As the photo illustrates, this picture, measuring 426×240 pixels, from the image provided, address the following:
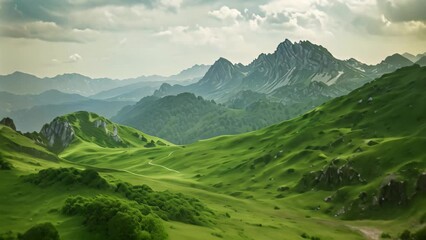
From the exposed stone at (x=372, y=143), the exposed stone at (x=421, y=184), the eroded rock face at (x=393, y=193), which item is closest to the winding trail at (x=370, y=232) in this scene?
the eroded rock face at (x=393, y=193)

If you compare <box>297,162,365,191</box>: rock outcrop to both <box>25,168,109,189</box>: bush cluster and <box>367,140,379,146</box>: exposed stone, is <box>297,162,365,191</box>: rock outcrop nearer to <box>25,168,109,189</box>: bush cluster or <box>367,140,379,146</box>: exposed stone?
<box>367,140,379,146</box>: exposed stone

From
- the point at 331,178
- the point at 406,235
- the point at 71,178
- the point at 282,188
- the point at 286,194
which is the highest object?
the point at 71,178

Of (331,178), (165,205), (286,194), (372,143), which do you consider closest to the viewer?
(165,205)

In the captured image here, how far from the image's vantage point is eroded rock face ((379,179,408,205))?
118 metres

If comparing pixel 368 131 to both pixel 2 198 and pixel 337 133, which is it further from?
pixel 2 198

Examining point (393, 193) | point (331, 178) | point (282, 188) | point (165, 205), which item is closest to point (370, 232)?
point (393, 193)

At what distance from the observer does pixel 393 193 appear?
120688mm

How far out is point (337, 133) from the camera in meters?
199

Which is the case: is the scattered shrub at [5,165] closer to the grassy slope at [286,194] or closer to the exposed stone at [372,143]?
the grassy slope at [286,194]

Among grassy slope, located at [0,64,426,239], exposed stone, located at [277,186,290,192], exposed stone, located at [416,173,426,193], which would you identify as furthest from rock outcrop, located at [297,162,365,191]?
exposed stone, located at [416,173,426,193]

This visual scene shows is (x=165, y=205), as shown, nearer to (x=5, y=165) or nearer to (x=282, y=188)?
(x=5, y=165)

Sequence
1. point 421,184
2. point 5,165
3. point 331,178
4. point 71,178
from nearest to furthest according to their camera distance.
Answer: point 71,178
point 421,184
point 5,165
point 331,178

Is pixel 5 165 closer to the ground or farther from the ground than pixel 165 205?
farther from the ground

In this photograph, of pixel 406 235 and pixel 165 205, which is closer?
pixel 165 205
